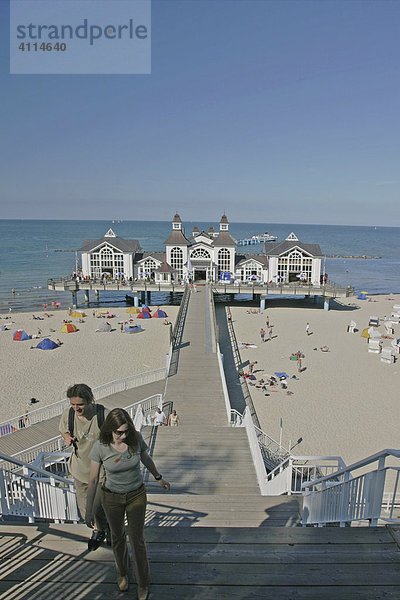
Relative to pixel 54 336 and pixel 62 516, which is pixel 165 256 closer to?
pixel 54 336

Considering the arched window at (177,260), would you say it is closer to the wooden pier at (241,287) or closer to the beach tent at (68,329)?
the wooden pier at (241,287)

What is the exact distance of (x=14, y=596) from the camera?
3.17 meters

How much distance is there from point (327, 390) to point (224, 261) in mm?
23778

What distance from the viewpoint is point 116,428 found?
123 inches

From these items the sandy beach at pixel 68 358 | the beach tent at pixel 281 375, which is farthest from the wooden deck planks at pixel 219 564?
the beach tent at pixel 281 375

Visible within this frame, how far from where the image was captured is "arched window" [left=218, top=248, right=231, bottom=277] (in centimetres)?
4088

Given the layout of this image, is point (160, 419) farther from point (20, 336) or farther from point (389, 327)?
point (389, 327)

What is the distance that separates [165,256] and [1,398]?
26061 millimetres

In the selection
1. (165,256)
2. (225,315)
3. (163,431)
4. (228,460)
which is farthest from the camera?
(165,256)

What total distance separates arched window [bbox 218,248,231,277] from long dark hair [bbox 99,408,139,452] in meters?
38.1

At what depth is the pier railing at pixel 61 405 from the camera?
13664 millimetres

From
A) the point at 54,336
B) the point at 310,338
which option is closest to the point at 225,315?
the point at 310,338

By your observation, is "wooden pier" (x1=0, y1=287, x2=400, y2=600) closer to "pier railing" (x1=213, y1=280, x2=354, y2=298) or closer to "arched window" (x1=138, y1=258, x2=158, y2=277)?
"pier railing" (x1=213, y1=280, x2=354, y2=298)

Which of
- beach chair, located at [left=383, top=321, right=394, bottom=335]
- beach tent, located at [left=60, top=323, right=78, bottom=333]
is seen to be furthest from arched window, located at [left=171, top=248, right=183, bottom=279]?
beach chair, located at [left=383, top=321, right=394, bottom=335]
